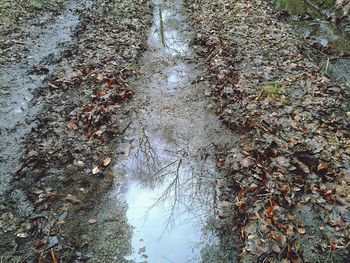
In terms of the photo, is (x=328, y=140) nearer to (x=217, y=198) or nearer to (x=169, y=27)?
(x=217, y=198)

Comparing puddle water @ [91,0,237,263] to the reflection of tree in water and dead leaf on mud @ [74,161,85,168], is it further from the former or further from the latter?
dead leaf on mud @ [74,161,85,168]

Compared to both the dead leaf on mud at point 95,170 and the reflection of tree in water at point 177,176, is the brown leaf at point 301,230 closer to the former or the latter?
the reflection of tree in water at point 177,176

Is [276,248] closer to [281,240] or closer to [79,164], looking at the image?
[281,240]

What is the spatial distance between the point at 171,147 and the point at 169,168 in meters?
0.53

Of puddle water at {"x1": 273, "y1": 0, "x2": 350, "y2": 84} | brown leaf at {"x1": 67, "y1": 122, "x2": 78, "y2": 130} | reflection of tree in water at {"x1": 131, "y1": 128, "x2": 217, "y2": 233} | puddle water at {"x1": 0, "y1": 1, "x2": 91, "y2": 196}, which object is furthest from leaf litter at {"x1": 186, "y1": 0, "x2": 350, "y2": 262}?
puddle water at {"x1": 0, "y1": 1, "x2": 91, "y2": 196}

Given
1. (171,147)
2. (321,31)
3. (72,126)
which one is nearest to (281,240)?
(171,147)

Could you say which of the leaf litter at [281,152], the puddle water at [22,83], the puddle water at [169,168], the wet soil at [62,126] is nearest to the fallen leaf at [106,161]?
the wet soil at [62,126]

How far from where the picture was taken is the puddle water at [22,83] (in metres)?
5.30

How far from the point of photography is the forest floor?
4094mm

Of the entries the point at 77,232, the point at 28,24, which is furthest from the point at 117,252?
the point at 28,24

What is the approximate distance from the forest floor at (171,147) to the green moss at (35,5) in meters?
0.80

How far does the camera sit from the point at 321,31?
9.66 metres

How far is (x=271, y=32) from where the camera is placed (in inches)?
349

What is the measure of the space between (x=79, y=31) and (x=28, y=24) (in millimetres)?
1481
